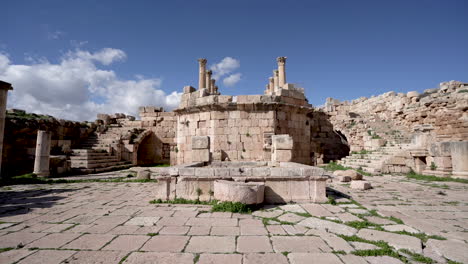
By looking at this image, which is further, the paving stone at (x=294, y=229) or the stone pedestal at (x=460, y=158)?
the stone pedestal at (x=460, y=158)

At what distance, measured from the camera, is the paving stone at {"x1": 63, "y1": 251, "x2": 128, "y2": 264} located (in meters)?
2.46

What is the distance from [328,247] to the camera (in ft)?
9.15

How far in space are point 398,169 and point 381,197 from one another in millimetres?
6397

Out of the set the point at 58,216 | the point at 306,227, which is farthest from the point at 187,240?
the point at 58,216

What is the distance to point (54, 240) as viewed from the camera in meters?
3.04

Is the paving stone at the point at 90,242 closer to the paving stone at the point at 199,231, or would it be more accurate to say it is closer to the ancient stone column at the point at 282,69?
the paving stone at the point at 199,231

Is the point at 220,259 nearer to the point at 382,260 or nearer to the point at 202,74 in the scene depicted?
the point at 382,260

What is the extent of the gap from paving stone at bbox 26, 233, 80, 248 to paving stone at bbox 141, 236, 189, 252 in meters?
1.15

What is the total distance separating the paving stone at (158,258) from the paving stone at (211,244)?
0.16 m

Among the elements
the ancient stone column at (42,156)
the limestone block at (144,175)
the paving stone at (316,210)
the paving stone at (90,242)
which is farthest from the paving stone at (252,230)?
the ancient stone column at (42,156)

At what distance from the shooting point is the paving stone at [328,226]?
3.31 meters

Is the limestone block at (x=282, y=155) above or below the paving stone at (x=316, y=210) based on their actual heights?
above

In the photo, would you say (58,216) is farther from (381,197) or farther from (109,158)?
(109,158)

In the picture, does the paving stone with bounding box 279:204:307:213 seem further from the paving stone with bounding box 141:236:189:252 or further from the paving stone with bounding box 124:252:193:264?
the paving stone with bounding box 124:252:193:264
